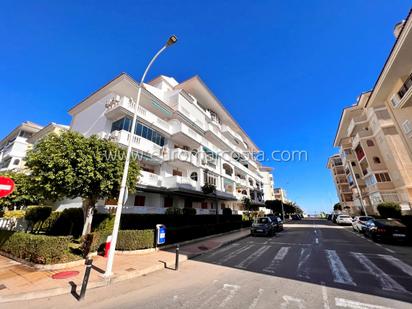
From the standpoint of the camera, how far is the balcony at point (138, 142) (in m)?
15.2

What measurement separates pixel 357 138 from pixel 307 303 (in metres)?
38.7

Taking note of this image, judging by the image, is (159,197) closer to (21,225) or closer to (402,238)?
(21,225)

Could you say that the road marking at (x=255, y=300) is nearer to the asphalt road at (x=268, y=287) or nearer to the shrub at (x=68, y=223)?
the asphalt road at (x=268, y=287)

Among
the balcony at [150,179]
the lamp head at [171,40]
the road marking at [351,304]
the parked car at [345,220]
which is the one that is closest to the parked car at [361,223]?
the parked car at [345,220]

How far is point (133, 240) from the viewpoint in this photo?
1050 cm

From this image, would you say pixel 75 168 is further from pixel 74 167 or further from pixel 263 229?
pixel 263 229

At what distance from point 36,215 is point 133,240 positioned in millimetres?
9435

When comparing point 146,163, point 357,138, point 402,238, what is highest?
point 357,138

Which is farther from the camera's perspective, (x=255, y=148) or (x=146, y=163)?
(x=255, y=148)

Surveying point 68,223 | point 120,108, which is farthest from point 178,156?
point 68,223

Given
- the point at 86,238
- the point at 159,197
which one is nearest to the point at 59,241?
the point at 86,238

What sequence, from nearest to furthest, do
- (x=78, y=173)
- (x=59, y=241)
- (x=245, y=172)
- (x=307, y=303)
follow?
(x=307, y=303)
(x=59, y=241)
(x=78, y=173)
(x=245, y=172)

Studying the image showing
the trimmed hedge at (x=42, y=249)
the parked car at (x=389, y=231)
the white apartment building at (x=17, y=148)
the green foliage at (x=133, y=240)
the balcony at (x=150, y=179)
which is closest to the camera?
the trimmed hedge at (x=42, y=249)

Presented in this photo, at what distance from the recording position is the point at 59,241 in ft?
24.8
